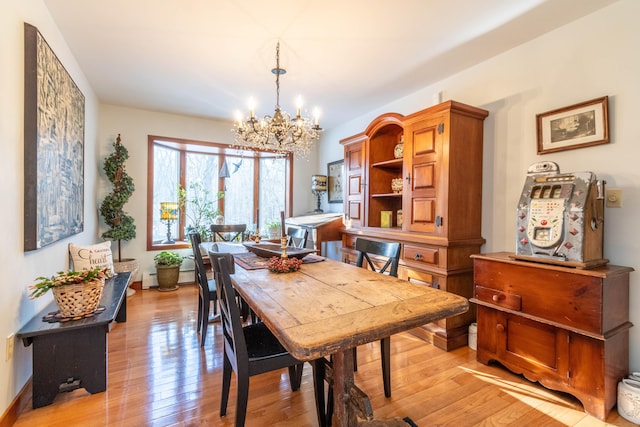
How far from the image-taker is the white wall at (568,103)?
6.36 ft

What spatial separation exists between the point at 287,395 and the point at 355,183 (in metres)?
2.52

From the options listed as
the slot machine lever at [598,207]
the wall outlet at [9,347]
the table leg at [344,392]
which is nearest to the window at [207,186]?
the wall outlet at [9,347]

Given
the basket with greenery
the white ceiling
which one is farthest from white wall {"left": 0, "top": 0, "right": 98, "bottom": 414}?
the white ceiling

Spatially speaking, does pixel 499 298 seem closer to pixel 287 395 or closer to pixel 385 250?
pixel 385 250

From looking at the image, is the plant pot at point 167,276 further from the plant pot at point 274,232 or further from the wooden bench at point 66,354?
the wooden bench at point 66,354

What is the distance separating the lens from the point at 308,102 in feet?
12.9

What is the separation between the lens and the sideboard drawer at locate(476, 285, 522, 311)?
6.91 feet

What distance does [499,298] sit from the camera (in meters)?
2.21

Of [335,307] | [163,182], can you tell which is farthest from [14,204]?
[163,182]

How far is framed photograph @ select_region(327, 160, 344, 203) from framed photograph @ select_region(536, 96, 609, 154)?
9.55 ft

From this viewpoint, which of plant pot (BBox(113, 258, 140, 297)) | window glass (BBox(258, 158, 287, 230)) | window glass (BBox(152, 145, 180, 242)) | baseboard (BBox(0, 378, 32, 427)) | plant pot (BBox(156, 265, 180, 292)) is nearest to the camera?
baseboard (BBox(0, 378, 32, 427))

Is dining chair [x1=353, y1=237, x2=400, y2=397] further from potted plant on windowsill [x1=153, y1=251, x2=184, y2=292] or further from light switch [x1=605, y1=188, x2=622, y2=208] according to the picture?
potted plant on windowsill [x1=153, y1=251, x2=184, y2=292]

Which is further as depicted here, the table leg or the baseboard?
the baseboard

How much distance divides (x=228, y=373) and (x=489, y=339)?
1945 millimetres
